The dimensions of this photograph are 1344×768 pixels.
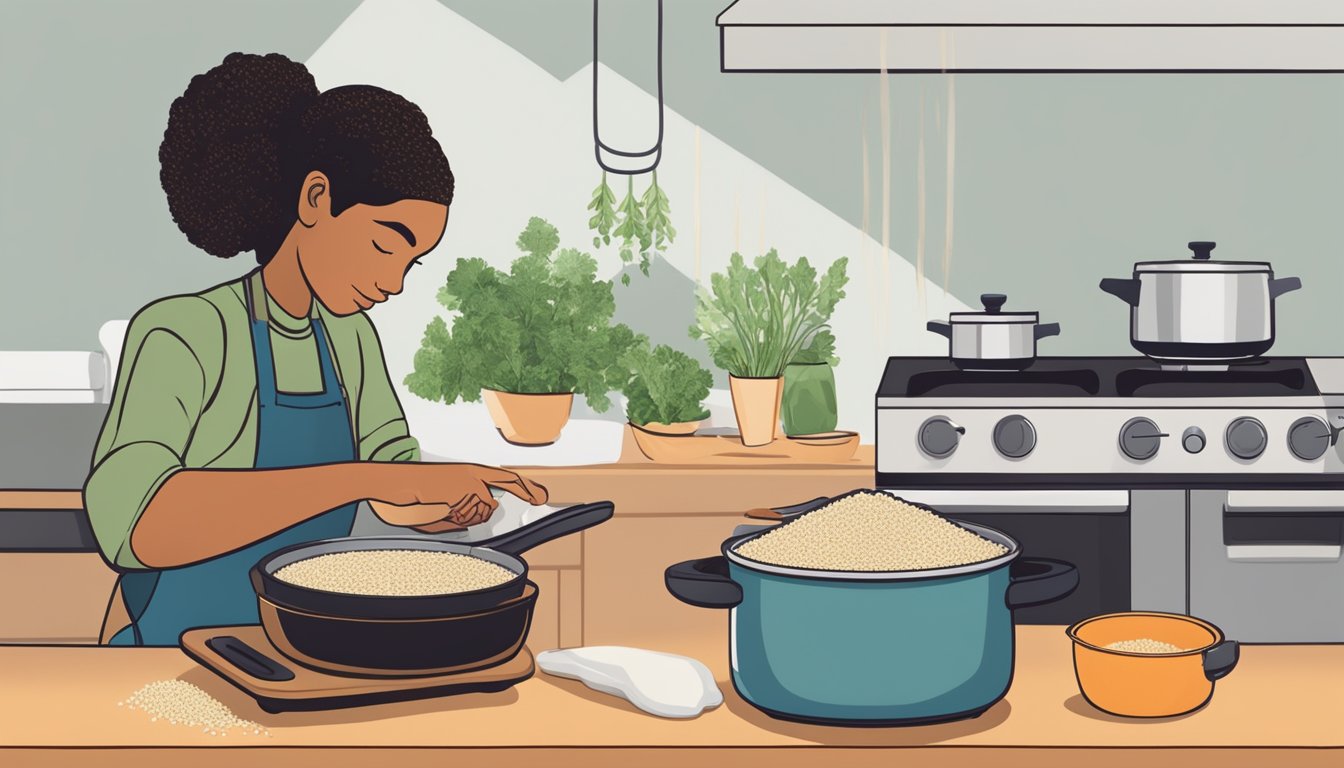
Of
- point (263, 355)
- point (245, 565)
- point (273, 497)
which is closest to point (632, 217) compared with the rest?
point (263, 355)

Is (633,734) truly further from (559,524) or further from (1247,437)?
(1247,437)

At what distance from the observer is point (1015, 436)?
2752 mm

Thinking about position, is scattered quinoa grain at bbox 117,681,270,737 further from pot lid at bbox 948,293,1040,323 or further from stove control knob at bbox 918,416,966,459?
pot lid at bbox 948,293,1040,323

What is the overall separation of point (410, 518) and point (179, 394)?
0.73 m

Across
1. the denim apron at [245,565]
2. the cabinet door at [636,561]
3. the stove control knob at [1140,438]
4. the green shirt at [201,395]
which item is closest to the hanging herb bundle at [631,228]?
the cabinet door at [636,561]

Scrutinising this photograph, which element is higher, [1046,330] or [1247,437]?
[1046,330]

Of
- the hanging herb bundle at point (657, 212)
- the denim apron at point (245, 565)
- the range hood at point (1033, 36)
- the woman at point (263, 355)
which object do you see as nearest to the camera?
Result: the woman at point (263, 355)

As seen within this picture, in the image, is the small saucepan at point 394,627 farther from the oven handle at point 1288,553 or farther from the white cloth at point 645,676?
the oven handle at point 1288,553

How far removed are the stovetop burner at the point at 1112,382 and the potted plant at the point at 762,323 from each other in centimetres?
24

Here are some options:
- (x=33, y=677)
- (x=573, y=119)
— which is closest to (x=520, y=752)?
(x=33, y=677)

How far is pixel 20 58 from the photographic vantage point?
349cm

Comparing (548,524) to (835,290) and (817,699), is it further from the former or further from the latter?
(835,290)

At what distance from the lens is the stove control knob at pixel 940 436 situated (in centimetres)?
276

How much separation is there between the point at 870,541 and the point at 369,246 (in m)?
0.79
